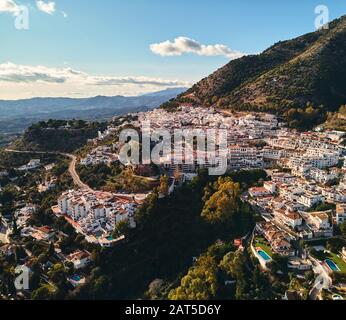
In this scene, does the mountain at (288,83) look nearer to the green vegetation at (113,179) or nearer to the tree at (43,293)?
the green vegetation at (113,179)

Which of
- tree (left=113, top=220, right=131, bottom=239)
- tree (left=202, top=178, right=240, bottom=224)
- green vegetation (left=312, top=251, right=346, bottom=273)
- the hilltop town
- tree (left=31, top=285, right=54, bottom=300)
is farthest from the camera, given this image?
tree (left=202, top=178, right=240, bottom=224)

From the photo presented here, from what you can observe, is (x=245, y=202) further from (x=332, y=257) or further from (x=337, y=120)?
(x=337, y=120)

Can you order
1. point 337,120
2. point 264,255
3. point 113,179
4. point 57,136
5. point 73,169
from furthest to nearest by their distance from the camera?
point 57,136 < point 337,120 < point 73,169 < point 113,179 < point 264,255

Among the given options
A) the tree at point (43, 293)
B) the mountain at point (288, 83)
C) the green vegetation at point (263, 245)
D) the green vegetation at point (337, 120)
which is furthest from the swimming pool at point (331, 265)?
the mountain at point (288, 83)

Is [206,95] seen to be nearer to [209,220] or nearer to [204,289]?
[209,220]

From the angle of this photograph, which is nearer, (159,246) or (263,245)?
(263,245)

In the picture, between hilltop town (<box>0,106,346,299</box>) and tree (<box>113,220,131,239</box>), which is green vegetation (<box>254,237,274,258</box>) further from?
tree (<box>113,220,131,239</box>)

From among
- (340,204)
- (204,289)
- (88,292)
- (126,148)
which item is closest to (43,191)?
(126,148)

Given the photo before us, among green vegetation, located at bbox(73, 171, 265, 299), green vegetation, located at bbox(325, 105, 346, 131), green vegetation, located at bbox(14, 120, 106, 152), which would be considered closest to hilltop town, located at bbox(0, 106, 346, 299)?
green vegetation, located at bbox(73, 171, 265, 299)

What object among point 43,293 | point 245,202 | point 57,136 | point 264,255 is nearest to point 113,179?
point 245,202

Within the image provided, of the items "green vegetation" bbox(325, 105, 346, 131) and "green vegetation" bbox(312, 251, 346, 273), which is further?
"green vegetation" bbox(325, 105, 346, 131)
